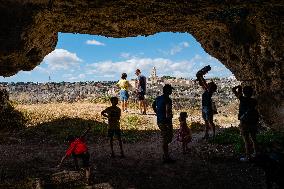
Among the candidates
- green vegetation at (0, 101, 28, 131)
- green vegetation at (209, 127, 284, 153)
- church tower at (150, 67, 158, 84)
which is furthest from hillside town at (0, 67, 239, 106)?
green vegetation at (209, 127, 284, 153)

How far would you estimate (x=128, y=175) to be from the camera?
849cm

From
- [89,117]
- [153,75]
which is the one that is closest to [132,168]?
[89,117]

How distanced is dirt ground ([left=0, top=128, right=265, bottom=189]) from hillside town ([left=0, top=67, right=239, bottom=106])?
12.7m

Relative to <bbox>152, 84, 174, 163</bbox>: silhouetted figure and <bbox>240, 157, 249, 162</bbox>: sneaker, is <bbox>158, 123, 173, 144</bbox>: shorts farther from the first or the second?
<bbox>240, 157, 249, 162</bbox>: sneaker

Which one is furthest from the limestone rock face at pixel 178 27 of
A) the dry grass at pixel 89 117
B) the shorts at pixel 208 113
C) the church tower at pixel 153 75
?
the church tower at pixel 153 75

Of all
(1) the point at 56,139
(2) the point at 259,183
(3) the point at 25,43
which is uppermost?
(3) the point at 25,43

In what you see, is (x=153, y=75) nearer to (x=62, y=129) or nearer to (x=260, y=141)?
(x=62, y=129)

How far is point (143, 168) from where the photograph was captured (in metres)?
9.12

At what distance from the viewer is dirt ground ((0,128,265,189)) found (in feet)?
25.8

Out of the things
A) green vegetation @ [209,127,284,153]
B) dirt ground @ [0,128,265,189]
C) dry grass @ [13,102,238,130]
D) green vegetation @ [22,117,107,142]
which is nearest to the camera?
dirt ground @ [0,128,265,189]

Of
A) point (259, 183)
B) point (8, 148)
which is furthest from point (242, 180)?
point (8, 148)

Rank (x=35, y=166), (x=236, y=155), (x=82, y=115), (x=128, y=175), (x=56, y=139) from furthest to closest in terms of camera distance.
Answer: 1. (x=82, y=115)
2. (x=56, y=139)
3. (x=236, y=155)
4. (x=35, y=166)
5. (x=128, y=175)

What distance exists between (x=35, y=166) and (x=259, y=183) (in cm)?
563

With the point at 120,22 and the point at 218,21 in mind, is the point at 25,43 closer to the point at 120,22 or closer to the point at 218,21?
the point at 120,22
